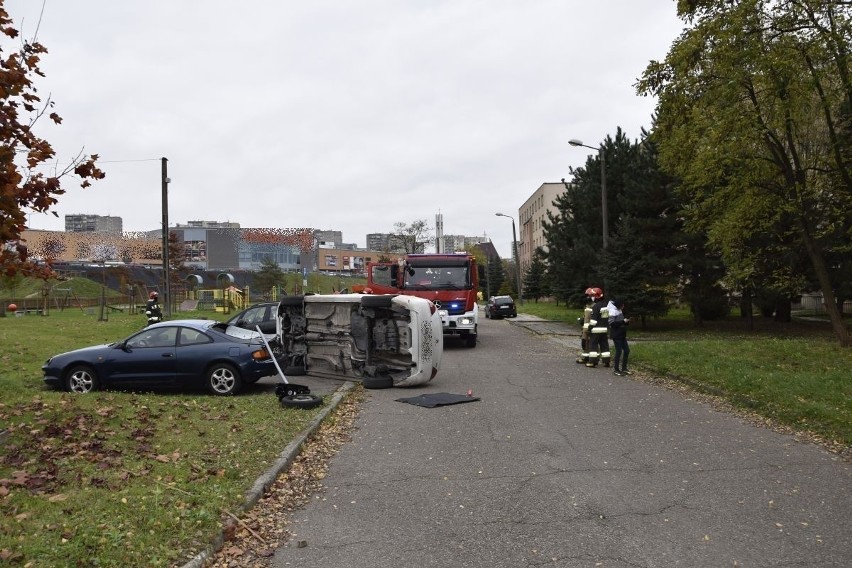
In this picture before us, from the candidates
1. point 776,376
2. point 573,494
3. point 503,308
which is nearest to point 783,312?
point 503,308

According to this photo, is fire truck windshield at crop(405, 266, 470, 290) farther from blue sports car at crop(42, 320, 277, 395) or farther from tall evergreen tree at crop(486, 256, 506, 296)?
tall evergreen tree at crop(486, 256, 506, 296)

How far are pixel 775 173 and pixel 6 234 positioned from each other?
20070 millimetres

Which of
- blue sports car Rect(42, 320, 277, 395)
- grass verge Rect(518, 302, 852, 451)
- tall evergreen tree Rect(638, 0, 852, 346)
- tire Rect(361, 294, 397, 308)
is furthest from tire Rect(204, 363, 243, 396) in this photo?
tall evergreen tree Rect(638, 0, 852, 346)

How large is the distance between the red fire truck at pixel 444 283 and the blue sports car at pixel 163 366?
9.39 meters

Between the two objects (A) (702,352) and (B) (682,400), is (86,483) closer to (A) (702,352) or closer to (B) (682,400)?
(B) (682,400)

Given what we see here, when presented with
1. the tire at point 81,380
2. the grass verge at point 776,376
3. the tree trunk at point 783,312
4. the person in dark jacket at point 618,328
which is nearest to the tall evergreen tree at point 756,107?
the grass verge at point 776,376

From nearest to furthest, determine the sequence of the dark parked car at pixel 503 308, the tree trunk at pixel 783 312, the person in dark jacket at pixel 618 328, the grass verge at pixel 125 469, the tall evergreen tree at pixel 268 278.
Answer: the grass verge at pixel 125 469 → the person in dark jacket at pixel 618 328 → the tree trunk at pixel 783 312 → the dark parked car at pixel 503 308 → the tall evergreen tree at pixel 268 278

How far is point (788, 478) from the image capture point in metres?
6.43

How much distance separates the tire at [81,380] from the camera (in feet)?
38.5

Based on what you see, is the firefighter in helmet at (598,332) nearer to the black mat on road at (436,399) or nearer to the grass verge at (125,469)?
the black mat on road at (436,399)

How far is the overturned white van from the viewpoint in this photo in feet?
42.2

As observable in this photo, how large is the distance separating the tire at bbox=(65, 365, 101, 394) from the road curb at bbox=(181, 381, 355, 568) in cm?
439

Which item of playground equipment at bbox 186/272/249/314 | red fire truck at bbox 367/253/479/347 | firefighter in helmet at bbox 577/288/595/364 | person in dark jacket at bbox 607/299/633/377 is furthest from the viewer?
playground equipment at bbox 186/272/249/314

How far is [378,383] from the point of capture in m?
12.8
